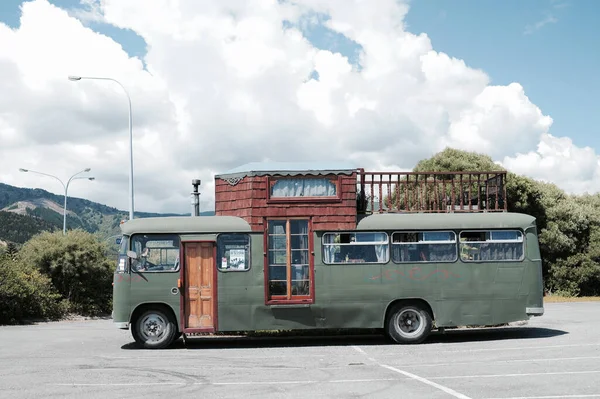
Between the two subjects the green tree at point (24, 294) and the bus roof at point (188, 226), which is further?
the green tree at point (24, 294)

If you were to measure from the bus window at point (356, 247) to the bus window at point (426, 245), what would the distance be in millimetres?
331

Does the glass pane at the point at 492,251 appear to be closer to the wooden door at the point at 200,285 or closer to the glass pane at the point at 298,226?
the glass pane at the point at 298,226

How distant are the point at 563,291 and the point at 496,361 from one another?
88.3 feet

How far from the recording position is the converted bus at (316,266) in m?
15.7

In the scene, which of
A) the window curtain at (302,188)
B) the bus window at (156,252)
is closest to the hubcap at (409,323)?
the window curtain at (302,188)

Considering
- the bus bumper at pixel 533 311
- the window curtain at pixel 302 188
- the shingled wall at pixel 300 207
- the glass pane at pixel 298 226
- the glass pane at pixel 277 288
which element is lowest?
the bus bumper at pixel 533 311

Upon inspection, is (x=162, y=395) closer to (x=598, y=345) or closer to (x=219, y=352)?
(x=219, y=352)

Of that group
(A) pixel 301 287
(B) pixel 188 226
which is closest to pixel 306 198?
(A) pixel 301 287

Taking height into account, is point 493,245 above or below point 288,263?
above

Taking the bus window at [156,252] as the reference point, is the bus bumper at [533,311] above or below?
below

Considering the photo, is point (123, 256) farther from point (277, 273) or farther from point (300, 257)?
point (300, 257)

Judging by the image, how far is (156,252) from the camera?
15.9 m

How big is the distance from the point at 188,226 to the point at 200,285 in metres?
1.36

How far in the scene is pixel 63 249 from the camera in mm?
28906
